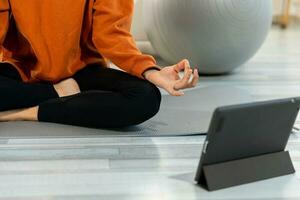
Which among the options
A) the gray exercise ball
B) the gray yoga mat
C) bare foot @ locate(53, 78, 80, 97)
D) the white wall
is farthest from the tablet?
the white wall

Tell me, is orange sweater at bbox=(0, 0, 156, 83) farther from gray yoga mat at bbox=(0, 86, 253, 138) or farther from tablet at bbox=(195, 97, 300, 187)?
tablet at bbox=(195, 97, 300, 187)

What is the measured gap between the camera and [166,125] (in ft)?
5.37

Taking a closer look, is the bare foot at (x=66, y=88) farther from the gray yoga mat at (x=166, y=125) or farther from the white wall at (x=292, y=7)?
the white wall at (x=292, y=7)

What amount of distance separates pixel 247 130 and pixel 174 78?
0.27 meters

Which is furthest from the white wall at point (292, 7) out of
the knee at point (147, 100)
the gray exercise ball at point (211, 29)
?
the knee at point (147, 100)

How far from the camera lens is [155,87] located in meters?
1.55

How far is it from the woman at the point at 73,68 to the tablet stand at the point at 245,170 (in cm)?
33

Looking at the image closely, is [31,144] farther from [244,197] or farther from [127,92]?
[244,197]

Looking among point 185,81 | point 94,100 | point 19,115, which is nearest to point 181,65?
point 185,81

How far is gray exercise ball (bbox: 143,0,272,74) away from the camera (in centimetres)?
217

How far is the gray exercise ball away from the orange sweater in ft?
2.01

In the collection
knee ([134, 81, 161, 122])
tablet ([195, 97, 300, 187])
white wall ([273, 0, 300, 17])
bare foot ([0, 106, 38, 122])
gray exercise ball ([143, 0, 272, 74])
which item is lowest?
white wall ([273, 0, 300, 17])

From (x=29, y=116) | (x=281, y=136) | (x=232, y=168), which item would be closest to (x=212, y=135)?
(x=232, y=168)

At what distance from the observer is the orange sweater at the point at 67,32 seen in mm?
1547
